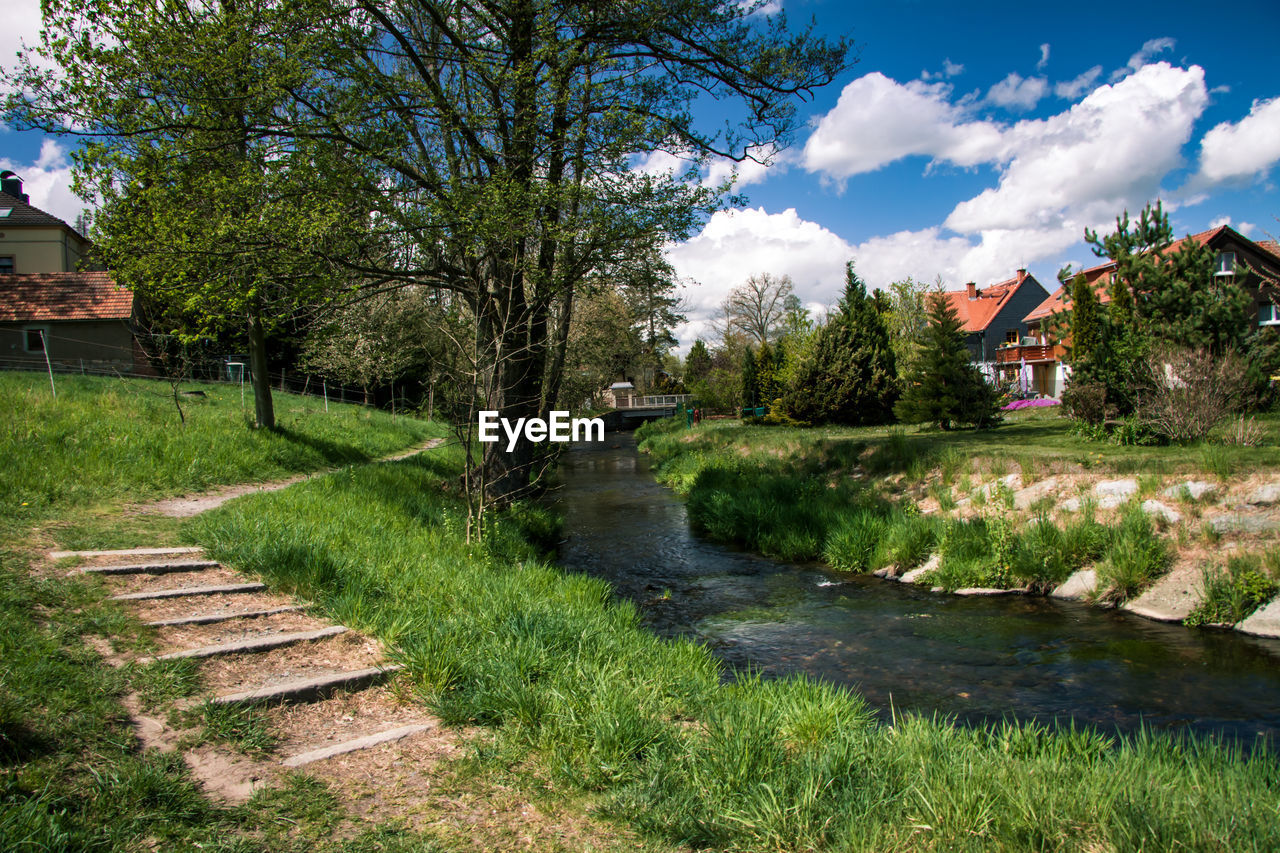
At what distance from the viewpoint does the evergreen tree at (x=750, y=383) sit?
36.4m

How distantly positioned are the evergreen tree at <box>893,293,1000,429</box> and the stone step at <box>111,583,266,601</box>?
16.1 metres

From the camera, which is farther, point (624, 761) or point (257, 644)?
point (257, 644)

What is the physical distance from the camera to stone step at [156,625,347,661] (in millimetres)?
4578

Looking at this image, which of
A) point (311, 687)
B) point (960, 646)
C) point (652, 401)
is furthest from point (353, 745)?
point (652, 401)

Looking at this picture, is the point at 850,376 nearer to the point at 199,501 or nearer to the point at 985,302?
the point at 199,501

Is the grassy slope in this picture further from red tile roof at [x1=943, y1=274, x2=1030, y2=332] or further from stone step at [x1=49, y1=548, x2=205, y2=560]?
red tile roof at [x1=943, y1=274, x2=1030, y2=332]

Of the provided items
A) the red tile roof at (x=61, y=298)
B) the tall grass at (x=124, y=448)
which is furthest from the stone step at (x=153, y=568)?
the red tile roof at (x=61, y=298)

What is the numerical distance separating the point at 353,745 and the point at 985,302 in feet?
210

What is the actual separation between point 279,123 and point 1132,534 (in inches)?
495

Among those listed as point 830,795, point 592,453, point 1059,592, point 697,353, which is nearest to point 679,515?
point 1059,592

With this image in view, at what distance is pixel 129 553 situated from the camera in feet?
20.5

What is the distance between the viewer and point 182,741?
3602 mm

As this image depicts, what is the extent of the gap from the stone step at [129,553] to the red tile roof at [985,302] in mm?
55797

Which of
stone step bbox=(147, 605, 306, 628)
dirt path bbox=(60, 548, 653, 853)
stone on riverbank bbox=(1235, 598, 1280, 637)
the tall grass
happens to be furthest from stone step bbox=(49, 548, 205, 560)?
stone on riverbank bbox=(1235, 598, 1280, 637)
